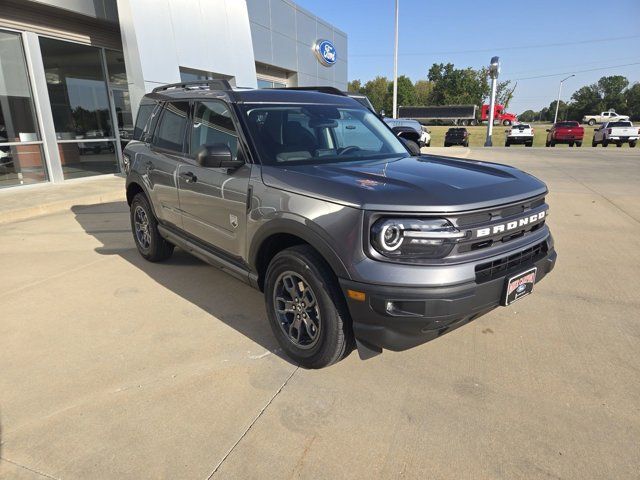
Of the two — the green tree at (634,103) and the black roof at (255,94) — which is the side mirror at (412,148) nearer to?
the black roof at (255,94)

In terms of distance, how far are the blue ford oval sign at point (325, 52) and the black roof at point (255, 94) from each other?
18203mm

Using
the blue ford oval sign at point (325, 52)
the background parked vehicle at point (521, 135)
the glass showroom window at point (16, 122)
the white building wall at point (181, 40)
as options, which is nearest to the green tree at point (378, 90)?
the background parked vehicle at point (521, 135)

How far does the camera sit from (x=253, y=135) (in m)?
3.22

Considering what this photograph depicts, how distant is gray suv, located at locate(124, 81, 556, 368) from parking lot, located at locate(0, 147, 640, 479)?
0.40 metres

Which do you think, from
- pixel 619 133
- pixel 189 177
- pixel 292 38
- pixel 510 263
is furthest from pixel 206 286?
pixel 619 133

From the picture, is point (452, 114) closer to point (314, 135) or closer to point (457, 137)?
point (457, 137)

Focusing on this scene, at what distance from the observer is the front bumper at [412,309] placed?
229 cm

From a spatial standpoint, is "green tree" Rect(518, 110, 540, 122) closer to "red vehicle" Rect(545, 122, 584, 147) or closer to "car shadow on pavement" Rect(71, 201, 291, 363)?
"red vehicle" Rect(545, 122, 584, 147)

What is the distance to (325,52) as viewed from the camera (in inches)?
861

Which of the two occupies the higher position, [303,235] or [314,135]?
[314,135]

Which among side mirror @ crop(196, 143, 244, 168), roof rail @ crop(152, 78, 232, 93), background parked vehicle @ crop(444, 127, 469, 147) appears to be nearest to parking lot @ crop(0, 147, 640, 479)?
side mirror @ crop(196, 143, 244, 168)

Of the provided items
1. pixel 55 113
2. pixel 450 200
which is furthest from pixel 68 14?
pixel 450 200

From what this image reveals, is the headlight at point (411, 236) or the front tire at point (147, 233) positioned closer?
the headlight at point (411, 236)

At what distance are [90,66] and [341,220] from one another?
39.2ft
